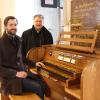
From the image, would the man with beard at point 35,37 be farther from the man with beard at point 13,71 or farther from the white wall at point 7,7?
the white wall at point 7,7

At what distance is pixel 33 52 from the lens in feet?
8.45

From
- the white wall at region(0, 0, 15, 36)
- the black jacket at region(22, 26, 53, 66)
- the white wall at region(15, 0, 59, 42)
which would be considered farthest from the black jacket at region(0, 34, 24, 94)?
the white wall at region(0, 0, 15, 36)

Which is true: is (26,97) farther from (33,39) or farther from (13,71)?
(33,39)

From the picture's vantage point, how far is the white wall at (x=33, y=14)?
4.04 m

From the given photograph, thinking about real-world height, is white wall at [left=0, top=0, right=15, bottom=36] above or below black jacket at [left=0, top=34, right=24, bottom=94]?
above

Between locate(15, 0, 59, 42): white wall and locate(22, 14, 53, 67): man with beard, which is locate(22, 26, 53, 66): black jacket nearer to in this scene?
locate(22, 14, 53, 67): man with beard

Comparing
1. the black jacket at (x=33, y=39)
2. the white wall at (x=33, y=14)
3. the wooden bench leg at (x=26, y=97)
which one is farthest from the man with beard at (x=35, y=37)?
the white wall at (x=33, y=14)

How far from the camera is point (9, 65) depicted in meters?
2.35

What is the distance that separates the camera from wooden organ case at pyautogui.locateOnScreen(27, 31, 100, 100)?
5.61ft

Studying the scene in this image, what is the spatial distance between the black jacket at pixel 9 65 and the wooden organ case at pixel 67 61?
238 mm

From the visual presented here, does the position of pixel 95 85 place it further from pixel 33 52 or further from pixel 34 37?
pixel 34 37

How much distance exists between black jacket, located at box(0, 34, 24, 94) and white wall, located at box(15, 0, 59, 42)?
5.63ft

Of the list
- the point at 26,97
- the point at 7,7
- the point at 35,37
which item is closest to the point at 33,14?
the point at 7,7

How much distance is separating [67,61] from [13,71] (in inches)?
24.2
